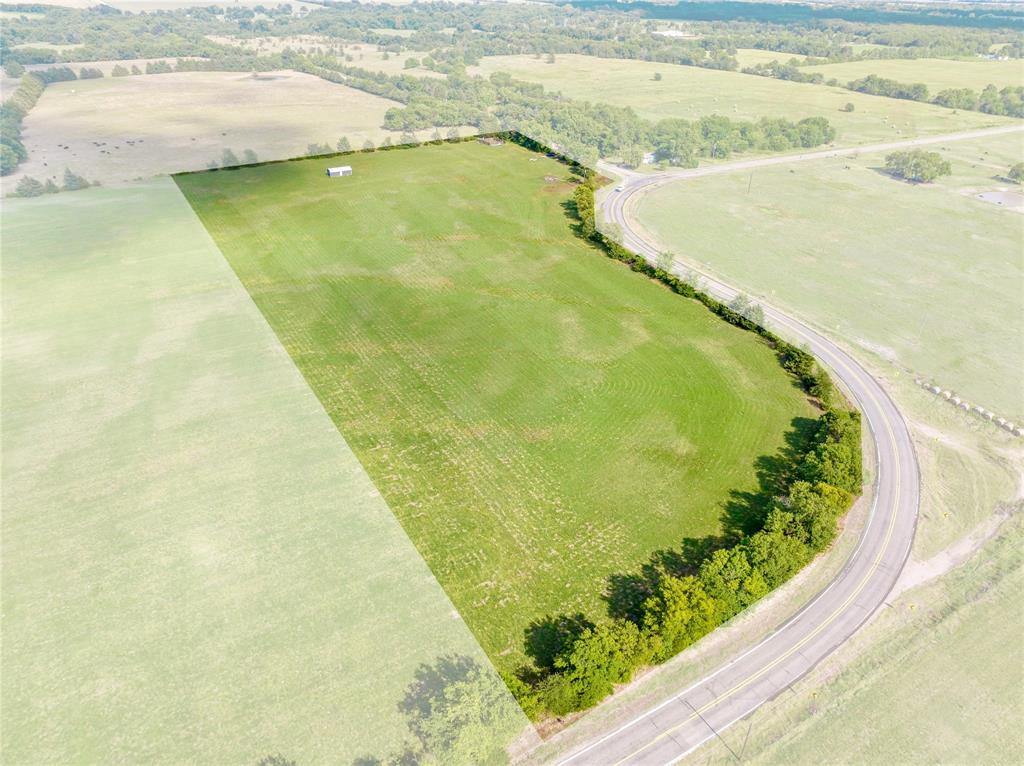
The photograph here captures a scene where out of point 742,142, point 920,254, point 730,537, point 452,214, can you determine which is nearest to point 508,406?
point 730,537

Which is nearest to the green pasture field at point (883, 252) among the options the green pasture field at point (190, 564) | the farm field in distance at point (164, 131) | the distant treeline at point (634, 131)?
the distant treeline at point (634, 131)

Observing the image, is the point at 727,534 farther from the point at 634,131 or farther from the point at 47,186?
the point at 47,186

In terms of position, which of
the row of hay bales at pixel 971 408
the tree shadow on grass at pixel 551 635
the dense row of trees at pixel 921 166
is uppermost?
the dense row of trees at pixel 921 166

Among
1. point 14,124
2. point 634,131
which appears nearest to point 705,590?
point 634,131

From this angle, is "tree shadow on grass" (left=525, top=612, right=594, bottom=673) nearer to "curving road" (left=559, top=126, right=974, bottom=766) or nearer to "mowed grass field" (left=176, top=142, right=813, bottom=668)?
"mowed grass field" (left=176, top=142, right=813, bottom=668)

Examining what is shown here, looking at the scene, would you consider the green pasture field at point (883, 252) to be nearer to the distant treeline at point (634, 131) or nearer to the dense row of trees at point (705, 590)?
the distant treeline at point (634, 131)

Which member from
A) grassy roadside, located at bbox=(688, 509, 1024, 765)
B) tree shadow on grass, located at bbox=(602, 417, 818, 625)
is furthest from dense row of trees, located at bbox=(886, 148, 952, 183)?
grassy roadside, located at bbox=(688, 509, 1024, 765)
